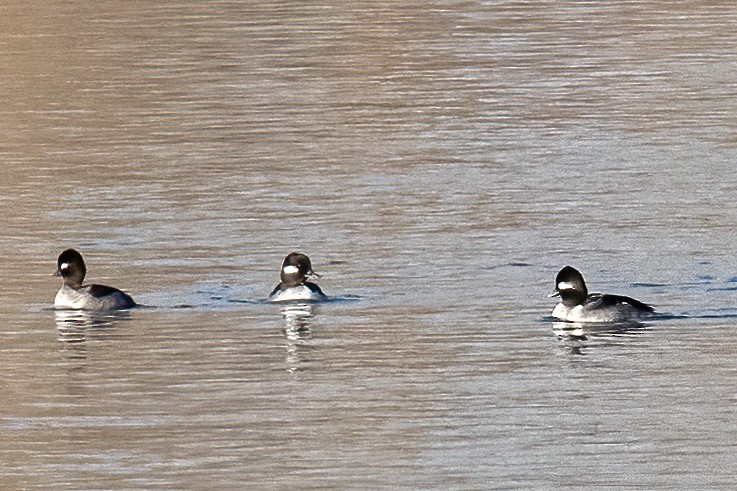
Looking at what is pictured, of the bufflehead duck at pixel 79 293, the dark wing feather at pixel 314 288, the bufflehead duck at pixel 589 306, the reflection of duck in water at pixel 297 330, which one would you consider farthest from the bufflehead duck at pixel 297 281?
the bufflehead duck at pixel 589 306

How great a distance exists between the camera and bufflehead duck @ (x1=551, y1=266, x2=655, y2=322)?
17.6 metres


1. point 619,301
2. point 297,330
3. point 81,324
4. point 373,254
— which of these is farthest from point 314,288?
point 619,301

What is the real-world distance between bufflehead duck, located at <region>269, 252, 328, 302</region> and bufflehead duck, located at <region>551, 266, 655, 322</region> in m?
2.14

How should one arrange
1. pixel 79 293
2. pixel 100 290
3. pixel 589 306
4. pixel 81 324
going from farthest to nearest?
pixel 79 293, pixel 100 290, pixel 81 324, pixel 589 306

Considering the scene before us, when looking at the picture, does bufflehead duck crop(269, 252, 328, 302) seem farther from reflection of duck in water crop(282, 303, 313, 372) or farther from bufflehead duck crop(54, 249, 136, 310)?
bufflehead duck crop(54, 249, 136, 310)

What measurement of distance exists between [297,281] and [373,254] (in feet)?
7.46

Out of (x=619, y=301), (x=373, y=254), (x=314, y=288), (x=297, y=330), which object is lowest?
(x=297, y=330)

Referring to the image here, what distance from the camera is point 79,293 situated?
19.0m

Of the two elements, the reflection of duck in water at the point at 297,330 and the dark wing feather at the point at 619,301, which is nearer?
the reflection of duck in water at the point at 297,330

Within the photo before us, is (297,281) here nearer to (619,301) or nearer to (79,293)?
(79,293)

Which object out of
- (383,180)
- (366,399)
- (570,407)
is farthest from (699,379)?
(383,180)

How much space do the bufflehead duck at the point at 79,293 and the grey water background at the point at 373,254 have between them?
0.15 meters

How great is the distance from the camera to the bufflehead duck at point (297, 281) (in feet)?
61.2

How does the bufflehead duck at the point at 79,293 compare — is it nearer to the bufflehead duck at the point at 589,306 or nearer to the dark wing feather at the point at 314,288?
the dark wing feather at the point at 314,288
